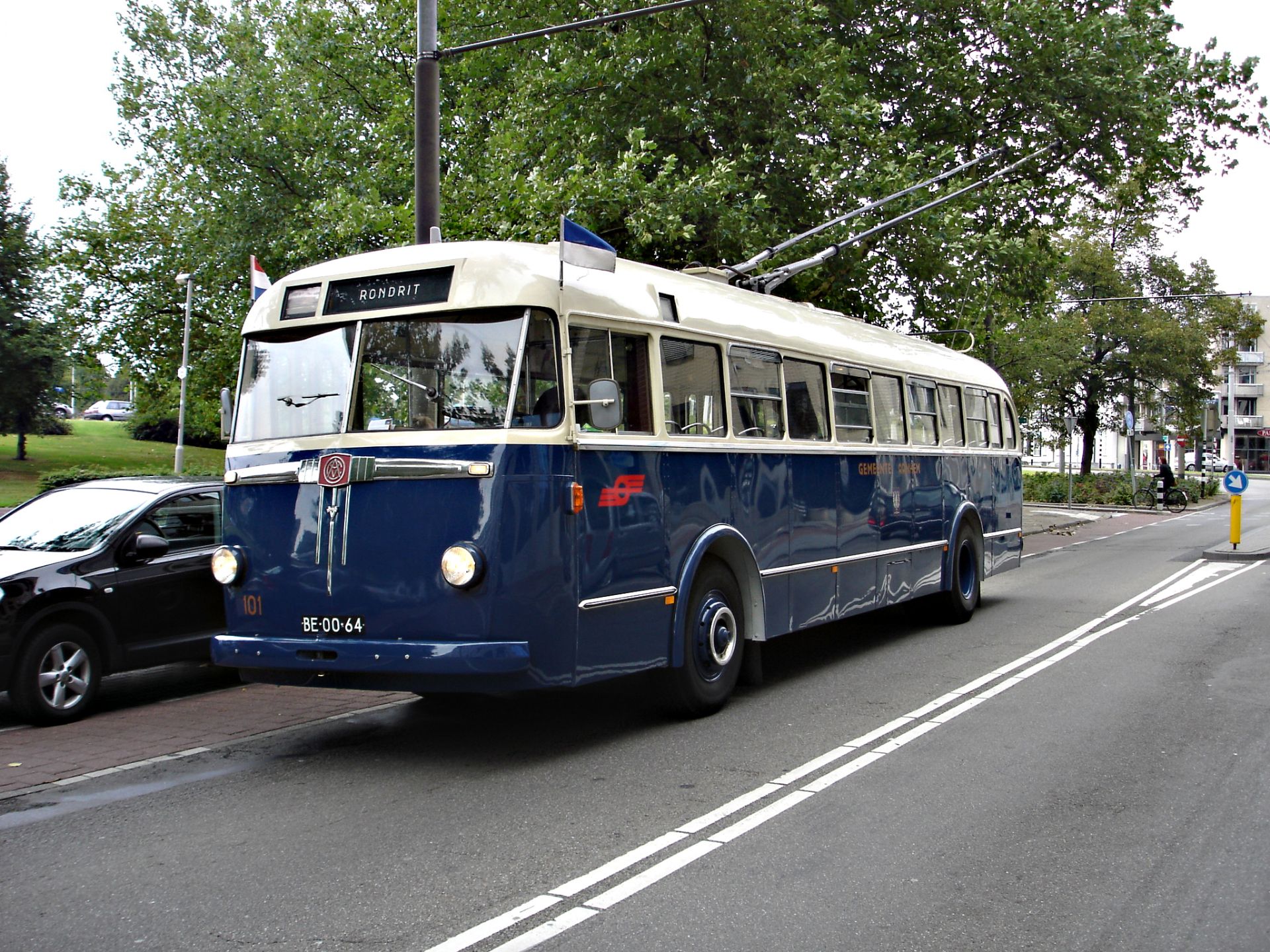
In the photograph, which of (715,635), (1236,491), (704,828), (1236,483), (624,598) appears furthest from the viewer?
(1236,491)

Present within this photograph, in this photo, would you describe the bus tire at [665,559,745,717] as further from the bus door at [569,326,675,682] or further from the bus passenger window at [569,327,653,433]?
the bus passenger window at [569,327,653,433]

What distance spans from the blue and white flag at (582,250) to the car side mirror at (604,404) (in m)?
0.72

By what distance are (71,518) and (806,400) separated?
5.81 meters

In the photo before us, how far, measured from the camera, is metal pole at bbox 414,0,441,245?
1052cm

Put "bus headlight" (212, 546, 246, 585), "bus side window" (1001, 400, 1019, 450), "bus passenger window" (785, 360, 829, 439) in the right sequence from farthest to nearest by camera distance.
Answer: "bus side window" (1001, 400, 1019, 450)
"bus passenger window" (785, 360, 829, 439)
"bus headlight" (212, 546, 246, 585)

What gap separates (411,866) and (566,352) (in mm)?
2994

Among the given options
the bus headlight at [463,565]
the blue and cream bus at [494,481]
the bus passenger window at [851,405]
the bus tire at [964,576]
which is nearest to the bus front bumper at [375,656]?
the blue and cream bus at [494,481]

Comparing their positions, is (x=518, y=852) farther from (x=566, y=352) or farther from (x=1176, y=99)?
(x=1176, y=99)

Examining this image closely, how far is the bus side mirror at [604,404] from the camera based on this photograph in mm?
6641

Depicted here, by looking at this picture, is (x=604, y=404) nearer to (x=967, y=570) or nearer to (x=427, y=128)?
(x=427, y=128)

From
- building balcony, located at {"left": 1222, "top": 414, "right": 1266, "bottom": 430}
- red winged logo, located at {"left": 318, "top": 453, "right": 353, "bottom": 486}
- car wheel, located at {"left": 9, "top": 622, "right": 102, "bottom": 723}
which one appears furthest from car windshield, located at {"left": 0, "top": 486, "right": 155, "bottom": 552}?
building balcony, located at {"left": 1222, "top": 414, "right": 1266, "bottom": 430}

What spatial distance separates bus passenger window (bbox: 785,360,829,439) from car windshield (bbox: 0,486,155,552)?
16.6 ft

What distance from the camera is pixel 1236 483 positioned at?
22.2 meters

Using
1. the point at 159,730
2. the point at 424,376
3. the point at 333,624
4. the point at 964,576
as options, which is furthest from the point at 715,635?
the point at 964,576
